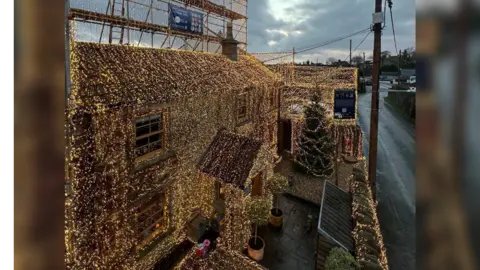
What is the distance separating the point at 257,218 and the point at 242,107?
5.69 m

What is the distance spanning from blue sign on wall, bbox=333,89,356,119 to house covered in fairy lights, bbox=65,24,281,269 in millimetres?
9289

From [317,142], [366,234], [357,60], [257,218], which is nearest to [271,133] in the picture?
[317,142]

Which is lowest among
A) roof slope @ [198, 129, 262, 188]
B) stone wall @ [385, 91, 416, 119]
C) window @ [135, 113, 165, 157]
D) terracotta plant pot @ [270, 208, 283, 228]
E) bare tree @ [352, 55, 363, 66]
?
terracotta plant pot @ [270, 208, 283, 228]

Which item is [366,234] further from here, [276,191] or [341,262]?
[276,191]

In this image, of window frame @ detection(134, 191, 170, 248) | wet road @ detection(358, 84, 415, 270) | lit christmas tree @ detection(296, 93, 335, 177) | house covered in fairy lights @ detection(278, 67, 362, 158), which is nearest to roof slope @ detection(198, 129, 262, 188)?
window frame @ detection(134, 191, 170, 248)

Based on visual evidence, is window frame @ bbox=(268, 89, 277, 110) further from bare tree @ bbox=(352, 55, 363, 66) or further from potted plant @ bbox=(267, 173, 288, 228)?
bare tree @ bbox=(352, 55, 363, 66)

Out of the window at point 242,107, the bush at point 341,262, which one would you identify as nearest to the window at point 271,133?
the window at point 242,107

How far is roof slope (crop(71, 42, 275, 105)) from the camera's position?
6715mm

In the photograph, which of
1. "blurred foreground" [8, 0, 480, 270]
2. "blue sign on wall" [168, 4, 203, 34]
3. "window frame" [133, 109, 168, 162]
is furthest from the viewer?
"blue sign on wall" [168, 4, 203, 34]

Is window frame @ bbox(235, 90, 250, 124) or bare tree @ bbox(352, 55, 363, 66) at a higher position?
bare tree @ bbox(352, 55, 363, 66)

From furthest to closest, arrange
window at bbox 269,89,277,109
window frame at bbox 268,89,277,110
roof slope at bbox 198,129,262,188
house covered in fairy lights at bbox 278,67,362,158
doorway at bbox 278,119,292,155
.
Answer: doorway at bbox 278,119,292,155, house covered in fairy lights at bbox 278,67,362,158, window at bbox 269,89,277,109, window frame at bbox 268,89,277,110, roof slope at bbox 198,129,262,188

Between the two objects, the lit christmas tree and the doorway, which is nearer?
the lit christmas tree

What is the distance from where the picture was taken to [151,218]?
877 centimetres
